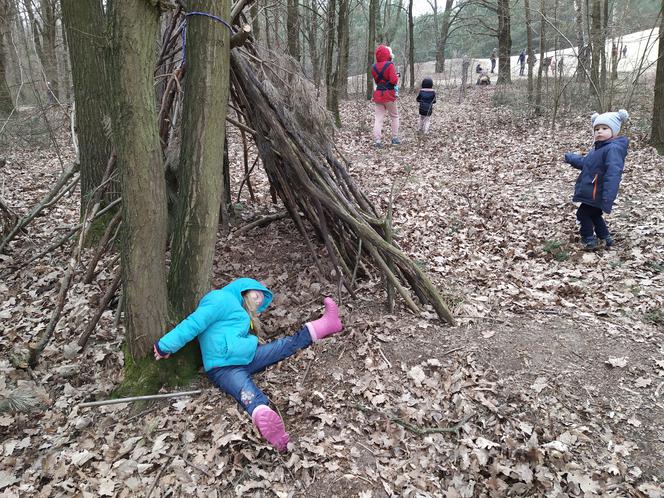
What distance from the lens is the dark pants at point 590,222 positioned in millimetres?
5078

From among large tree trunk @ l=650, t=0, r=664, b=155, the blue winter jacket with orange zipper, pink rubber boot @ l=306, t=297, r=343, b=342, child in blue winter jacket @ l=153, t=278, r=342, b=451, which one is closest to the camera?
child in blue winter jacket @ l=153, t=278, r=342, b=451

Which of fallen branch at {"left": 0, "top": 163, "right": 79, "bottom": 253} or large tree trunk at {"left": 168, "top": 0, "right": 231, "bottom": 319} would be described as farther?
fallen branch at {"left": 0, "top": 163, "right": 79, "bottom": 253}

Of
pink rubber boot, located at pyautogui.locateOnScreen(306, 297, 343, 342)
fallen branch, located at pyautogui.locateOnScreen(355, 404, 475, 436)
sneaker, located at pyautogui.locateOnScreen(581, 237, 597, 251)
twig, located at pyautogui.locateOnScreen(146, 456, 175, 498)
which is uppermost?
sneaker, located at pyautogui.locateOnScreen(581, 237, 597, 251)

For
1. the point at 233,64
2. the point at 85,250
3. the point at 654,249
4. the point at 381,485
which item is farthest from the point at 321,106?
the point at 654,249

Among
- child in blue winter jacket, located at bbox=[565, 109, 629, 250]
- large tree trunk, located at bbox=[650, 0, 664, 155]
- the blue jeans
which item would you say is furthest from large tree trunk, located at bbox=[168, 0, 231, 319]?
large tree trunk, located at bbox=[650, 0, 664, 155]

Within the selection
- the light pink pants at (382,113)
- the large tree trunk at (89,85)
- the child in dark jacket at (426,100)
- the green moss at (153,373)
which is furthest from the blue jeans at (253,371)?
the child in dark jacket at (426,100)

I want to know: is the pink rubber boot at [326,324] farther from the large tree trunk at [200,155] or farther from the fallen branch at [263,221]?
the fallen branch at [263,221]

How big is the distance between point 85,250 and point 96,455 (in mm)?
2897

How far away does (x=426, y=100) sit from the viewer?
10383 mm

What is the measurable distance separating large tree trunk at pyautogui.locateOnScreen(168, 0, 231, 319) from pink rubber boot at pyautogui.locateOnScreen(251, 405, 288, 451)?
1017 mm

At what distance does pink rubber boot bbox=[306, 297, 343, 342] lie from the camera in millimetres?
3729

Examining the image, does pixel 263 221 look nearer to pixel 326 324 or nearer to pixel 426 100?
pixel 326 324

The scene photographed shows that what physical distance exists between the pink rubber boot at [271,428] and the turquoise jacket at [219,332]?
1.99ft

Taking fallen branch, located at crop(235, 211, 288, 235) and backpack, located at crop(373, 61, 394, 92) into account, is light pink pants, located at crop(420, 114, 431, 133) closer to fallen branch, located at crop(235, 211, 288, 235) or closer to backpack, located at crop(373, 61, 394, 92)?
backpack, located at crop(373, 61, 394, 92)
